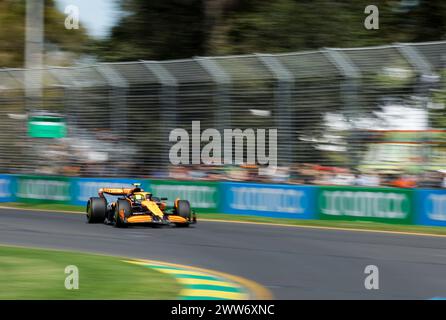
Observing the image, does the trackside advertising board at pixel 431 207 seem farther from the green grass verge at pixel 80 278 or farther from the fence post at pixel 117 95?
the fence post at pixel 117 95

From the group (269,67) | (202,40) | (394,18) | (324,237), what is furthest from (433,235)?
(202,40)

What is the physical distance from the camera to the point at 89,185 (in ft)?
68.0

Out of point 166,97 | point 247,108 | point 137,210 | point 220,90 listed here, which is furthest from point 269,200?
point 166,97

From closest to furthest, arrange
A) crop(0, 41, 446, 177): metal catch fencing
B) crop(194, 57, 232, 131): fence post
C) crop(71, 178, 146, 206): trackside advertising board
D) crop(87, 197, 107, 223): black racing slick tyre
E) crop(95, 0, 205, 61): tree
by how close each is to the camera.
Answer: crop(87, 197, 107, 223): black racing slick tyre < crop(0, 41, 446, 177): metal catch fencing < crop(194, 57, 232, 131): fence post < crop(71, 178, 146, 206): trackside advertising board < crop(95, 0, 205, 61): tree

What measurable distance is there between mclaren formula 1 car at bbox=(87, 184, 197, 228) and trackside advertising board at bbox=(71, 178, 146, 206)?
406 cm

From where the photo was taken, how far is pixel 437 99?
57.3ft

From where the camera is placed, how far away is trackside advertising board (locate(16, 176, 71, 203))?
21156mm

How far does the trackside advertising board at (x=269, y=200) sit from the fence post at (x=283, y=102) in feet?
2.97

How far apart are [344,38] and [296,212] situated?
927 cm

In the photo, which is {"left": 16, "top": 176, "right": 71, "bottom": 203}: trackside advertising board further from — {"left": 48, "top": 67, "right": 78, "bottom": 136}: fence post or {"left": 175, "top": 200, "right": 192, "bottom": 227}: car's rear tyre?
{"left": 175, "top": 200, "right": 192, "bottom": 227}: car's rear tyre

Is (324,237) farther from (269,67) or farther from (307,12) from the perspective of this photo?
(307,12)

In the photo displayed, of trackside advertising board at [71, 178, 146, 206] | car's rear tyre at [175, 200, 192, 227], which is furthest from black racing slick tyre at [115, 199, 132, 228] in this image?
trackside advertising board at [71, 178, 146, 206]
